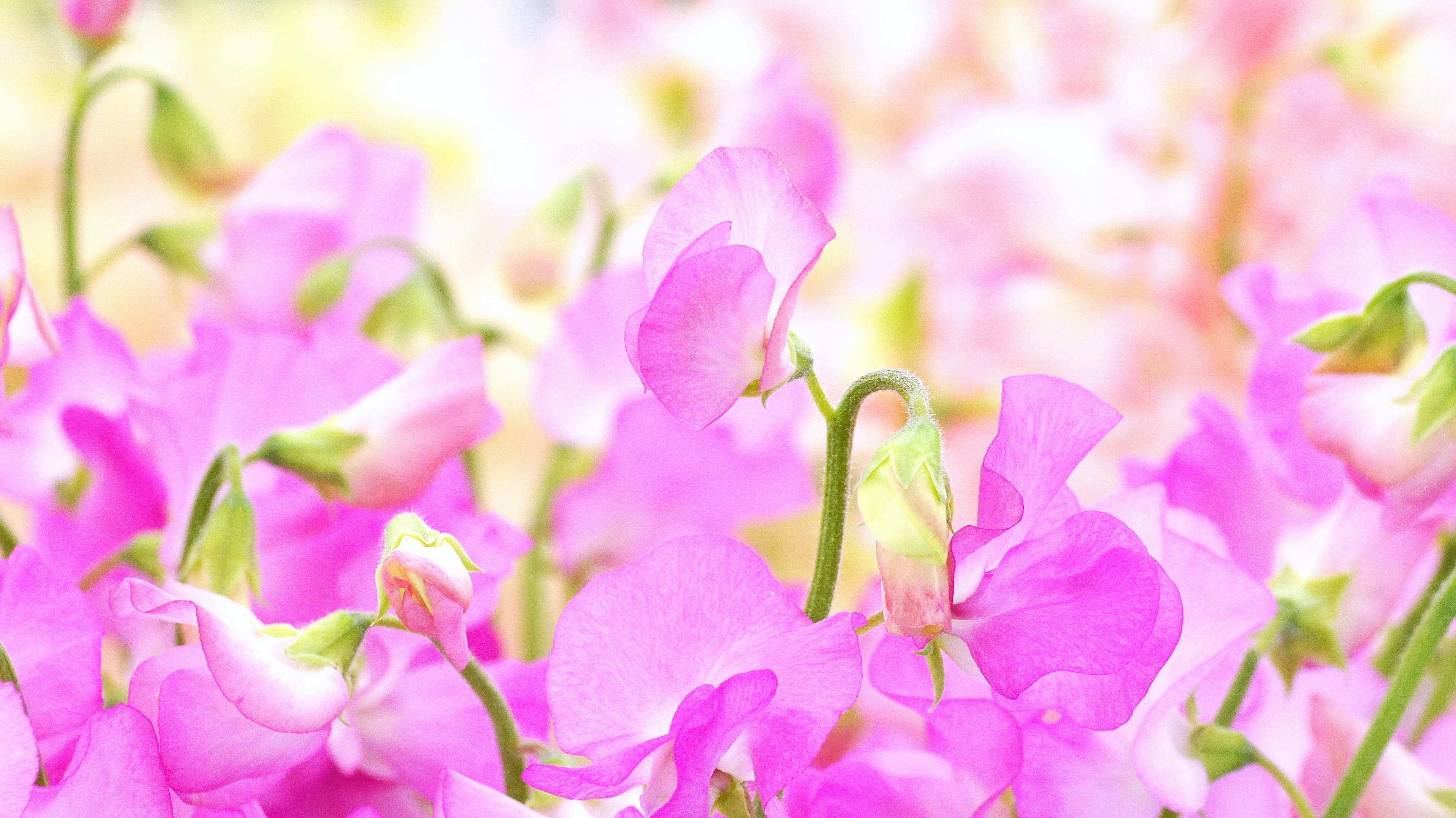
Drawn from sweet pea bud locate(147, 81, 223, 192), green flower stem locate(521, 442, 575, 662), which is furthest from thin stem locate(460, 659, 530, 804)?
sweet pea bud locate(147, 81, 223, 192)

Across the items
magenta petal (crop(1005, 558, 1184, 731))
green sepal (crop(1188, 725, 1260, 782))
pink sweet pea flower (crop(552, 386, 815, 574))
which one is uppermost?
magenta petal (crop(1005, 558, 1184, 731))

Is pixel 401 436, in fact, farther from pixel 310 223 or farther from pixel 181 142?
pixel 181 142

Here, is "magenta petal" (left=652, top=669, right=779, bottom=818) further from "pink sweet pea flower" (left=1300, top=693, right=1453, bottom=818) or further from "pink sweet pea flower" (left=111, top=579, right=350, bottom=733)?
"pink sweet pea flower" (left=1300, top=693, right=1453, bottom=818)

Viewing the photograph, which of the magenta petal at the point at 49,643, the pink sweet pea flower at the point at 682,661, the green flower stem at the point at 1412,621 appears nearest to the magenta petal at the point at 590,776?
the pink sweet pea flower at the point at 682,661

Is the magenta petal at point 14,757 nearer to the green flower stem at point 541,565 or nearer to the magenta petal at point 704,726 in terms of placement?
the magenta petal at point 704,726

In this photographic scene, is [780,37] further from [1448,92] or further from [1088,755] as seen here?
[1088,755]

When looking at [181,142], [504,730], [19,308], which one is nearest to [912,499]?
[504,730]
